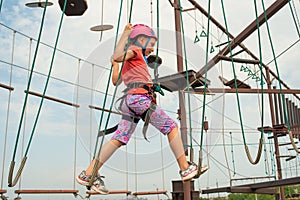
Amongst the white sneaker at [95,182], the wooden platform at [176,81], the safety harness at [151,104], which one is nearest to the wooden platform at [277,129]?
the wooden platform at [176,81]

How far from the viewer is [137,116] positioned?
1.72m

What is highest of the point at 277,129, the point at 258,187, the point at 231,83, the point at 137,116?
the point at 231,83

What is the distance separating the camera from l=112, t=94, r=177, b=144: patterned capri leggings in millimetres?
1683

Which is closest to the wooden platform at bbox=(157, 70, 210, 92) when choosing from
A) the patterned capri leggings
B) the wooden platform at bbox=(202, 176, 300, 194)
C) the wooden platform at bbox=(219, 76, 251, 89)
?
the wooden platform at bbox=(219, 76, 251, 89)

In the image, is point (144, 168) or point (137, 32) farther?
point (144, 168)

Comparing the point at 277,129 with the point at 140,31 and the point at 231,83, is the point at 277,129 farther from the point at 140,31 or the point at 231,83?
the point at 140,31

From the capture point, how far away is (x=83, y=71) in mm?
4262

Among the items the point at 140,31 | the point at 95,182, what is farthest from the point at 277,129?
the point at 95,182

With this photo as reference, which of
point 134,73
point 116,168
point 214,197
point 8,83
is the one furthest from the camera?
point 214,197

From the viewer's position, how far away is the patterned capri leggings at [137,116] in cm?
168

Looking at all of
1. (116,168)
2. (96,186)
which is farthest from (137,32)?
(116,168)

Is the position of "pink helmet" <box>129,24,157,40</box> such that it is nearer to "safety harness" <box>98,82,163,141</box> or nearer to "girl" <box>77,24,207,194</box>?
"girl" <box>77,24,207,194</box>

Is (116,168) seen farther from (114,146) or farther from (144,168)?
(114,146)

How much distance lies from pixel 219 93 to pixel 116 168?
2.20 m
